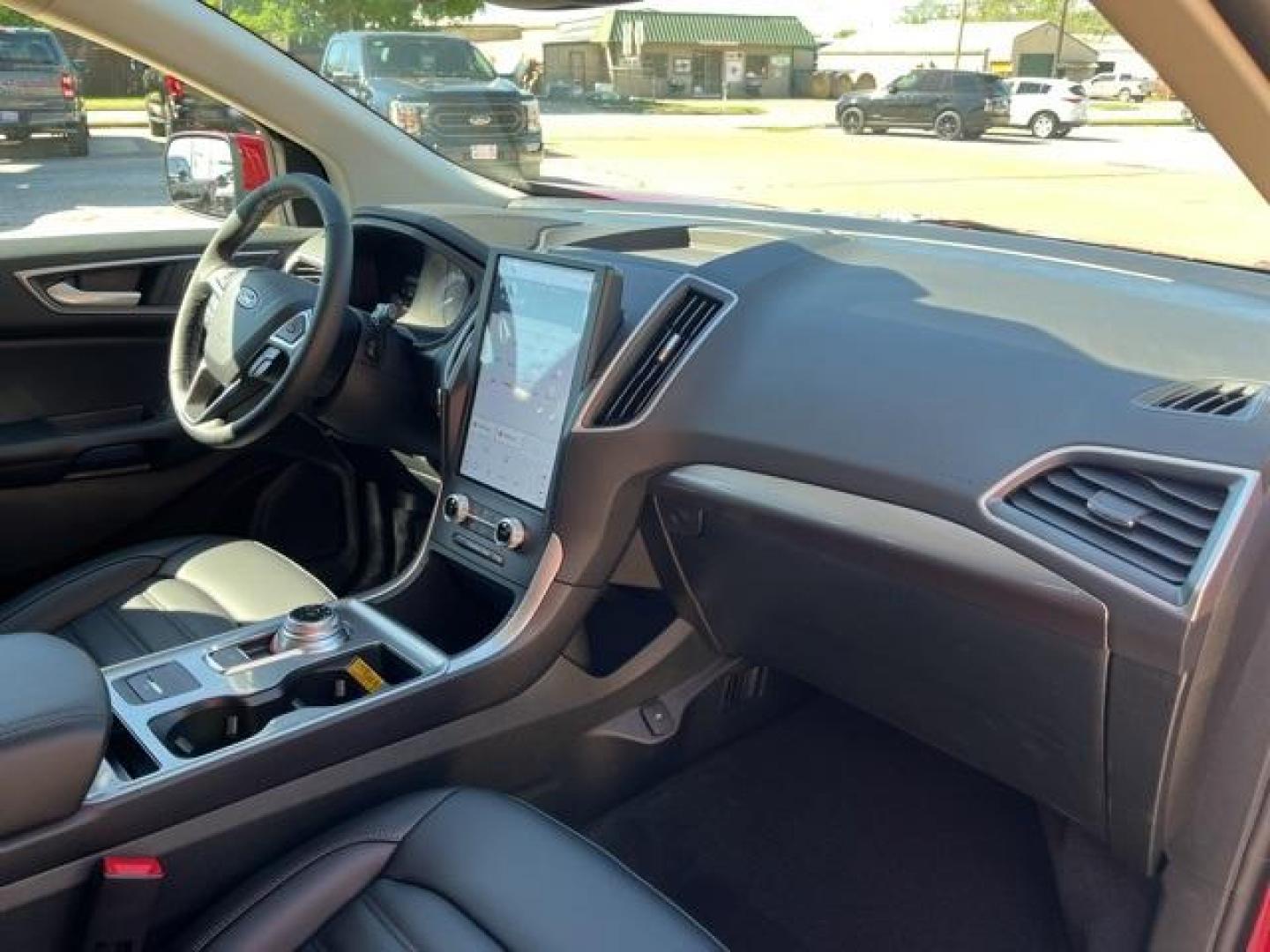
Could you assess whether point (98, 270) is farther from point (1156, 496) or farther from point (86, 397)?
point (1156, 496)

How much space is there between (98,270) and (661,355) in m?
1.61

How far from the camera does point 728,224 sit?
7.40 ft

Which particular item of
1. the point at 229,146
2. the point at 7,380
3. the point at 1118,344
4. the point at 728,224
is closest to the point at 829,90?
the point at 728,224

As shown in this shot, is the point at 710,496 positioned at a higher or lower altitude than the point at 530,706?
higher

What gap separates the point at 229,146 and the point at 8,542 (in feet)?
3.47

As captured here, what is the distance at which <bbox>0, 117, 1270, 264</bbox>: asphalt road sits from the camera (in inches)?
68.3

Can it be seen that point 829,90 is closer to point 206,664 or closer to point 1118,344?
point 1118,344

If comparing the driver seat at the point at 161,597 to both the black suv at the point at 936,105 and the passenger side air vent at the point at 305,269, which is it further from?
the black suv at the point at 936,105

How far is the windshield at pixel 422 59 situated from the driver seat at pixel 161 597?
3.86ft

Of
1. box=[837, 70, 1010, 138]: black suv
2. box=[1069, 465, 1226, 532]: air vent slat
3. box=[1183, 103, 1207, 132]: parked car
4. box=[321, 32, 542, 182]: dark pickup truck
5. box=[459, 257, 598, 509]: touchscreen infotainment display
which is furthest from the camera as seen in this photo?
box=[321, 32, 542, 182]: dark pickup truck

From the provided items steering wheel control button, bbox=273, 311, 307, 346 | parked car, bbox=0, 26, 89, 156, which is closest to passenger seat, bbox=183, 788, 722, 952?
steering wheel control button, bbox=273, 311, 307, 346

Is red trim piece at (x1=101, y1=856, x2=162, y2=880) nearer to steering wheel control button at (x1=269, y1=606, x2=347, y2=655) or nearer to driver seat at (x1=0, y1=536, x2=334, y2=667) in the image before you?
steering wheel control button at (x1=269, y1=606, x2=347, y2=655)

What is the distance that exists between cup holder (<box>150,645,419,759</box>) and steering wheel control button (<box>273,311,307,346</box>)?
530 mm

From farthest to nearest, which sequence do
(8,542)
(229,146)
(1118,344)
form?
1. (229,146)
2. (8,542)
3. (1118,344)
